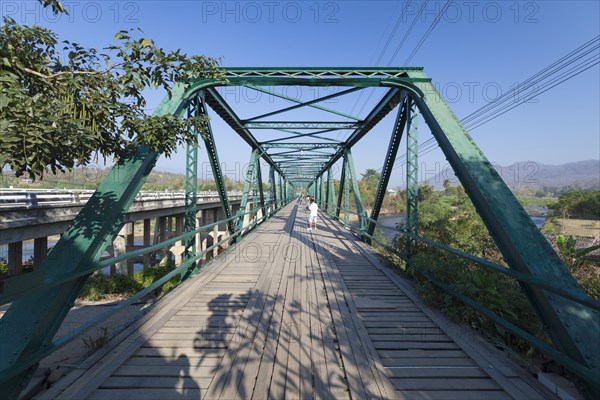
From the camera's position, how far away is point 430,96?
5.06m

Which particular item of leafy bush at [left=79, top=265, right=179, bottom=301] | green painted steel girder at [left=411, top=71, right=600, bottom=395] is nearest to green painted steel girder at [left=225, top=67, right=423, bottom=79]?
green painted steel girder at [left=411, top=71, right=600, bottom=395]

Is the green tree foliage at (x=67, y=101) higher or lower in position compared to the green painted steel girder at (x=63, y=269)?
higher

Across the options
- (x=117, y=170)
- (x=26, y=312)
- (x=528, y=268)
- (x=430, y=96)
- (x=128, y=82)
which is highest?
(x=430, y=96)

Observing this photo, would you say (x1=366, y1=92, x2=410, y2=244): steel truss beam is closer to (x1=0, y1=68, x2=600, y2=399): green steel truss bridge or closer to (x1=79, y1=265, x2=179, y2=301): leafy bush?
(x1=0, y1=68, x2=600, y2=399): green steel truss bridge

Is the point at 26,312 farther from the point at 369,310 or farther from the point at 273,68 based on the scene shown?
the point at 273,68

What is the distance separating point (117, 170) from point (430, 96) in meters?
4.84

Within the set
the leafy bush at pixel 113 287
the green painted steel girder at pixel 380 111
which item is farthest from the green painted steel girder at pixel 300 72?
the leafy bush at pixel 113 287

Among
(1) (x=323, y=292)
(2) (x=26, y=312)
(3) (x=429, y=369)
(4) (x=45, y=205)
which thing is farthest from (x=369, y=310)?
(4) (x=45, y=205)

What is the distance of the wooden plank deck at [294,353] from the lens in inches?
90.6

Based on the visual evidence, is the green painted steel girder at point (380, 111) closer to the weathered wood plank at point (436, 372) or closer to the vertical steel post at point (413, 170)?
the vertical steel post at point (413, 170)

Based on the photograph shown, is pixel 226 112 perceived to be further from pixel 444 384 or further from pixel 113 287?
pixel 113 287

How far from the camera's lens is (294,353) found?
9.23ft

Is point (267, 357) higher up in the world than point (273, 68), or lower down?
lower down

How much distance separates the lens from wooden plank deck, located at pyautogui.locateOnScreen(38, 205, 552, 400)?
230 centimetres
